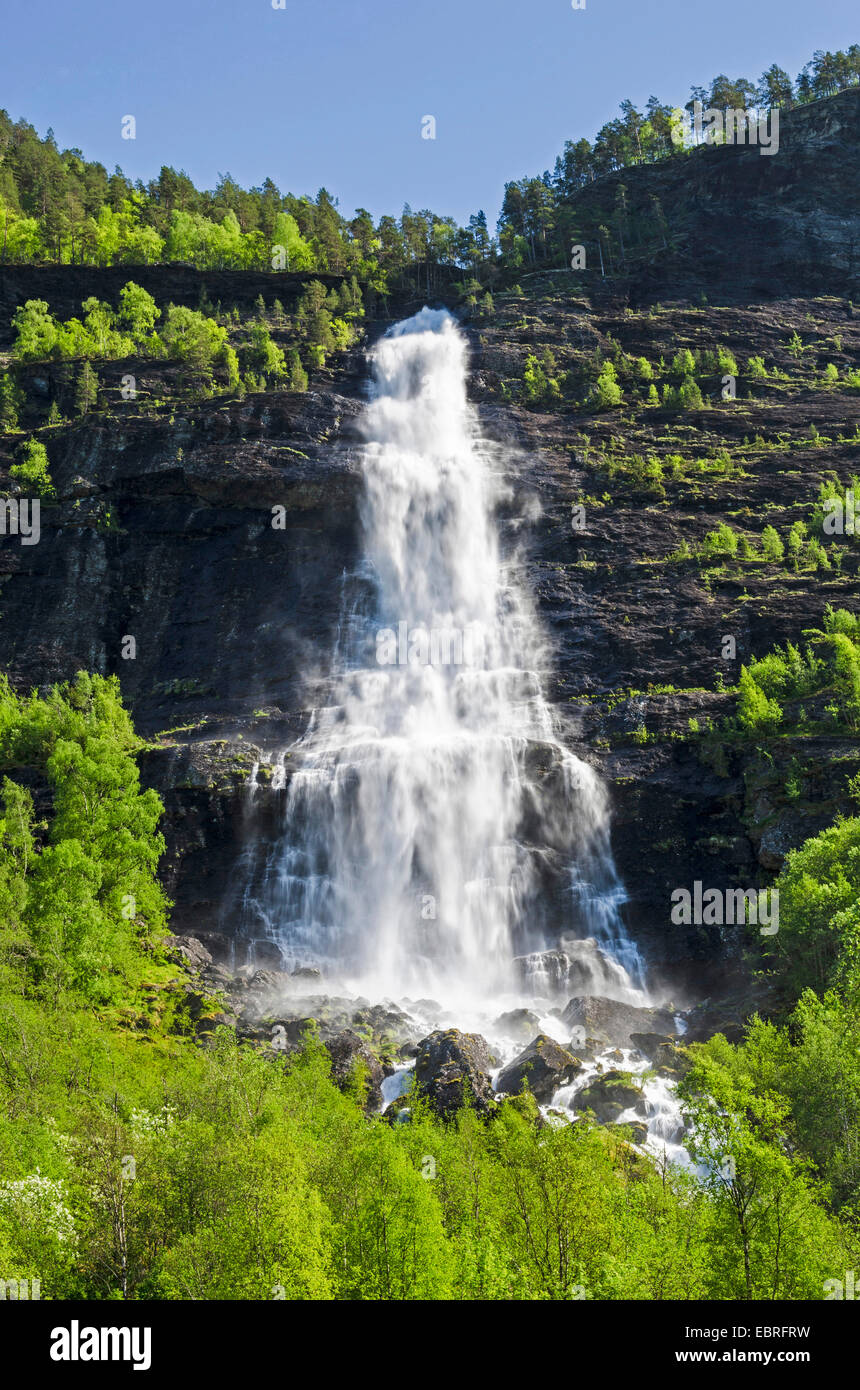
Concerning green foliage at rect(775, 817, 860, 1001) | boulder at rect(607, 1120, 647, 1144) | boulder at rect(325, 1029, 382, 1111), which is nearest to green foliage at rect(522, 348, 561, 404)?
green foliage at rect(775, 817, 860, 1001)

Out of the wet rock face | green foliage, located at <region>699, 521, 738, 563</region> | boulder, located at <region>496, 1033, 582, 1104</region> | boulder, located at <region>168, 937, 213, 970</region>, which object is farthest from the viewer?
green foliage, located at <region>699, 521, 738, 563</region>

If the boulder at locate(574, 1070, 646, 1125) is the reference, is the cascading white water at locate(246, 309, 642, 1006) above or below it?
above

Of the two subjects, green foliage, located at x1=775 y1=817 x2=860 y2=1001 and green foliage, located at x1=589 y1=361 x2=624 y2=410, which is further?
green foliage, located at x1=589 y1=361 x2=624 y2=410

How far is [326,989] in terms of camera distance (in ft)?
133

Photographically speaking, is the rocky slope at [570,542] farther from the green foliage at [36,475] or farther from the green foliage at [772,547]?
the green foliage at [772,547]

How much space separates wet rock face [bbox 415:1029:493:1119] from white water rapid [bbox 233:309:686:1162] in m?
4.10

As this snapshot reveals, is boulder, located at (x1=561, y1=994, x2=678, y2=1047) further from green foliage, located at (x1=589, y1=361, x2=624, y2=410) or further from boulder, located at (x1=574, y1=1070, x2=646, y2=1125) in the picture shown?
green foliage, located at (x1=589, y1=361, x2=624, y2=410)

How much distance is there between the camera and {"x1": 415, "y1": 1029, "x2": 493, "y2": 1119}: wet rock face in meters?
27.7

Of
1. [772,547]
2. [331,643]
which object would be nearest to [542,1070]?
[331,643]

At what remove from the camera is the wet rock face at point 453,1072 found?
27.7 metres

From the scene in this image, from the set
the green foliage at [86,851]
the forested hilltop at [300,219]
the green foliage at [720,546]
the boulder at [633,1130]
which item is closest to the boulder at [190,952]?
the green foliage at [86,851]
